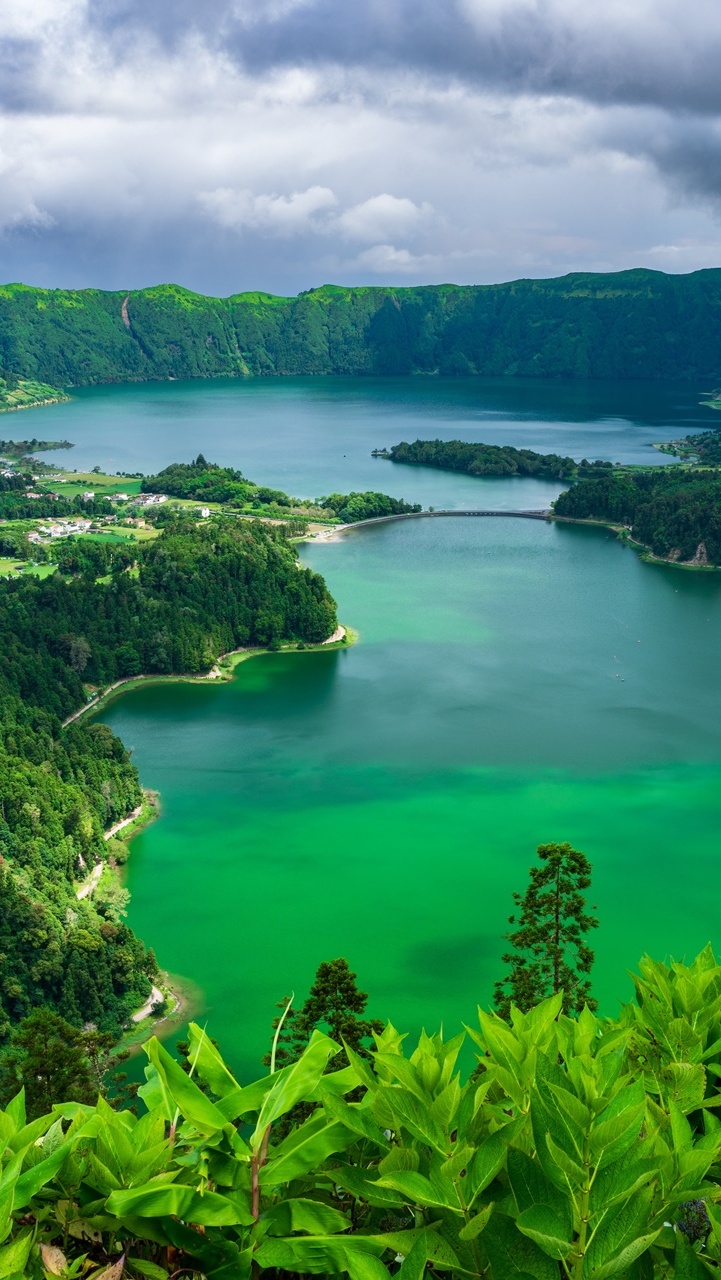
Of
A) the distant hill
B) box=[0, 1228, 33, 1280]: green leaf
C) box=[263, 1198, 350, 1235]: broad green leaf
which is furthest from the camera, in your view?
the distant hill

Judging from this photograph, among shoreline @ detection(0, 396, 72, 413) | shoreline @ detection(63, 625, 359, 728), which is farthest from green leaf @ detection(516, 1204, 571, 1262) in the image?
shoreline @ detection(0, 396, 72, 413)

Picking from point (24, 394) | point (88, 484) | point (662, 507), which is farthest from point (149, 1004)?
point (24, 394)

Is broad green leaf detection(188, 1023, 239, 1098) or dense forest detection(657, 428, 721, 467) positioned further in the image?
dense forest detection(657, 428, 721, 467)

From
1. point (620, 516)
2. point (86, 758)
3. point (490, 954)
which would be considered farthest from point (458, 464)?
point (490, 954)

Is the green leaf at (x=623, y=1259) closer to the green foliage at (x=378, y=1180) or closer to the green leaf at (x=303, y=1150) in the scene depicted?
the green foliage at (x=378, y=1180)

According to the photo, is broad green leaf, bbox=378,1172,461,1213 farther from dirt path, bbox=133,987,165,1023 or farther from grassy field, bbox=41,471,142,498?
grassy field, bbox=41,471,142,498

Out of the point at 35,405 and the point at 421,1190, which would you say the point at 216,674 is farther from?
the point at 35,405
